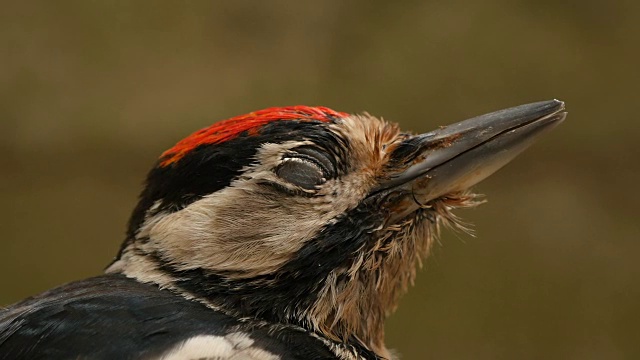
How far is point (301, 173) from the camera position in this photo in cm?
163

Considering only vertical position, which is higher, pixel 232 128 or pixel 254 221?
pixel 232 128

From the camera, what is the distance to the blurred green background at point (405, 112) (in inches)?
146

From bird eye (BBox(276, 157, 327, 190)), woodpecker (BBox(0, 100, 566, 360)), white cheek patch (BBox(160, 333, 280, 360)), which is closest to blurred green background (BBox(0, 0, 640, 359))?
woodpecker (BBox(0, 100, 566, 360))

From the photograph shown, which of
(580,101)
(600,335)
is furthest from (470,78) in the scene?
(600,335)

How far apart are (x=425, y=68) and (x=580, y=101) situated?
2.58 feet

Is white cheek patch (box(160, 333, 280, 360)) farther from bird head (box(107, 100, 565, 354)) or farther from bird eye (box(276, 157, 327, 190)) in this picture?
bird eye (box(276, 157, 327, 190))

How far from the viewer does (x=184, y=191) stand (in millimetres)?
1656

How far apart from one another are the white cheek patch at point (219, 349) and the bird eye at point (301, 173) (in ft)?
1.18

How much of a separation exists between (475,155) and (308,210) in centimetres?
39

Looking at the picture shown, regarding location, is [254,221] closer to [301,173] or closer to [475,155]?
[301,173]

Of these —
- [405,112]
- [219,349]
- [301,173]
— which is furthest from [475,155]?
[405,112]

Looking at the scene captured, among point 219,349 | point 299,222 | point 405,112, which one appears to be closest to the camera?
point 219,349

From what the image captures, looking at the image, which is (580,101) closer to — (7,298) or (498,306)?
(498,306)

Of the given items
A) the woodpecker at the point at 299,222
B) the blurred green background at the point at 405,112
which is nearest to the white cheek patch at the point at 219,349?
the woodpecker at the point at 299,222
